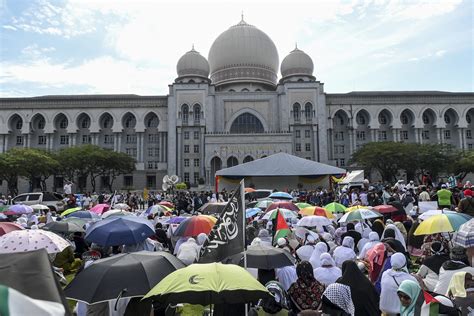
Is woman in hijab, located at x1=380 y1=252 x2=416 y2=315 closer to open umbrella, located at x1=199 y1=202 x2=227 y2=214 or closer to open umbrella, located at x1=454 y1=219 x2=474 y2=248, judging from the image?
open umbrella, located at x1=454 y1=219 x2=474 y2=248

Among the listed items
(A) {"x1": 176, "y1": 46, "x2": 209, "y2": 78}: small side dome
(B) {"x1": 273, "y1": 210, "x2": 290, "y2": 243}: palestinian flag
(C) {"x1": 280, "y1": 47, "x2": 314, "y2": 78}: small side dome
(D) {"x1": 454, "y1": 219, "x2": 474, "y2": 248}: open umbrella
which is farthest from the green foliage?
(D) {"x1": 454, "y1": 219, "x2": 474, "y2": 248}: open umbrella

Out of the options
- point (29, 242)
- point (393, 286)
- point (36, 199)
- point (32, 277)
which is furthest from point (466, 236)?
point (36, 199)

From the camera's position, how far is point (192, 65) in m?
49.3

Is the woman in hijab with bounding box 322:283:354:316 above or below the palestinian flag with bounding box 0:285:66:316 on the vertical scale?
below

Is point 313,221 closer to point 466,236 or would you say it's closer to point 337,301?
point 466,236

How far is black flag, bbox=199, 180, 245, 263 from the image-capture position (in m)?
4.75

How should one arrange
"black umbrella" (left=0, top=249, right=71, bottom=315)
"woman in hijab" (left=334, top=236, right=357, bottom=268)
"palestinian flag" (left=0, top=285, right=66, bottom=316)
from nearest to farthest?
1. "palestinian flag" (left=0, top=285, right=66, bottom=316)
2. "black umbrella" (left=0, top=249, right=71, bottom=315)
3. "woman in hijab" (left=334, top=236, right=357, bottom=268)

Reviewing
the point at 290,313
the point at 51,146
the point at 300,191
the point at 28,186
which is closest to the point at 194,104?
the point at 51,146

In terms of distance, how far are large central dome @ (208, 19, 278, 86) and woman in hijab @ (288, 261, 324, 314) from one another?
4607cm

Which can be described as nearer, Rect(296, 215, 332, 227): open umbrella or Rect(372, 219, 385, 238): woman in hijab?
Rect(296, 215, 332, 227): open umbrella

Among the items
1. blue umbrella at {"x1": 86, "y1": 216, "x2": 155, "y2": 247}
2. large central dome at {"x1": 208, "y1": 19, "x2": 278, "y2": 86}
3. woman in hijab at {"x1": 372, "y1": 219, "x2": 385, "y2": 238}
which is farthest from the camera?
large central dome at {"x1": 208, "y1": 19, "x2": 278, "y2": 86}

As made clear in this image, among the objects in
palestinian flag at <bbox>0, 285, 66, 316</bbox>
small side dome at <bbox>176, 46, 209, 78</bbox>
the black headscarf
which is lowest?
the black headscarf

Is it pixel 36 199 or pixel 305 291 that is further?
pixel 36 199

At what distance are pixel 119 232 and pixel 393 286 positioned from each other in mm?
4949
